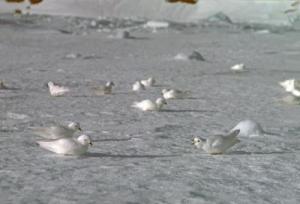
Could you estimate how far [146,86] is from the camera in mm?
4113

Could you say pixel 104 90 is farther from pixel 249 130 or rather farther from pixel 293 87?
pixel 249 130

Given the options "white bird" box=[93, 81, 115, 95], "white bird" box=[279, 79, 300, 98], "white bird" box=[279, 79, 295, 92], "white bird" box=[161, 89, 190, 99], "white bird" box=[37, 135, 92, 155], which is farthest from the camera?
"white bird" box=[279, 79, 295, 92]

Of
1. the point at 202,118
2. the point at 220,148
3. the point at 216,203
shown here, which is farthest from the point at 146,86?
the point at 216,203

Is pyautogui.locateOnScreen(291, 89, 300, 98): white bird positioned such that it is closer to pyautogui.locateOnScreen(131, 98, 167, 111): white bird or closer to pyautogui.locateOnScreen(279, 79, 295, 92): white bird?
pyautogui.locateOnScreen(279, 79, 295, 92): white bird

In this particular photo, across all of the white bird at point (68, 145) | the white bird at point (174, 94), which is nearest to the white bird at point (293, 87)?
the white bird at point (174, 94)

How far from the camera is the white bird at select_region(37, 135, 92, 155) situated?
180 centimetres

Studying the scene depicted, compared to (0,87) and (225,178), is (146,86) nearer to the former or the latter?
(0,87)

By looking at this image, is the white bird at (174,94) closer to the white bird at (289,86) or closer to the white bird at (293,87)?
the white bird at (293,87)

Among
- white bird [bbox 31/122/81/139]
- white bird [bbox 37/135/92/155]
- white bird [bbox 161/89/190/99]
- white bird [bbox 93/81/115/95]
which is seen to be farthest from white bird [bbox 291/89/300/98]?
white bird [bbox 37/135/92/155]

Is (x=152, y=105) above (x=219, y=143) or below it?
below

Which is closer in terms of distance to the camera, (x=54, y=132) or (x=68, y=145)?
(x=68, y=145)

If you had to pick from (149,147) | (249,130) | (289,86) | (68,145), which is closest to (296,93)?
(289,86)

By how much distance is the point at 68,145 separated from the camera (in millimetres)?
1795

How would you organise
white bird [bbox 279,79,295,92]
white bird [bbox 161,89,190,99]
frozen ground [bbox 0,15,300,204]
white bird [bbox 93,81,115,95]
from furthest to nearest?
1. white bird [bbox 279,79,295,92]
2. white bird [bbox 93,81,115,95]
3. white bird [bbox 161,89,190,99]
4. frozen ground [bbox 0,15,300,204]
